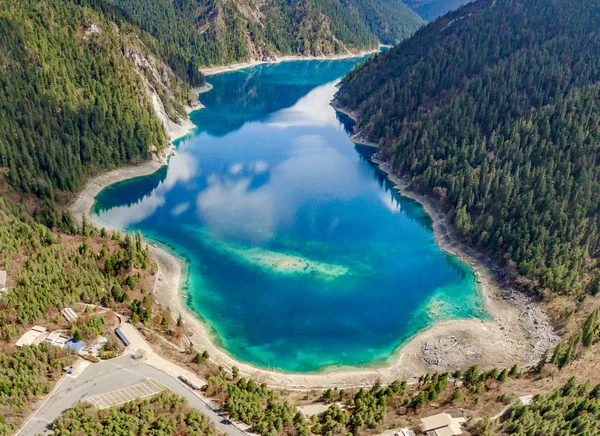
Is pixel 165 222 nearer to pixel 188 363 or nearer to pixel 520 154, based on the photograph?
pixel 188 363

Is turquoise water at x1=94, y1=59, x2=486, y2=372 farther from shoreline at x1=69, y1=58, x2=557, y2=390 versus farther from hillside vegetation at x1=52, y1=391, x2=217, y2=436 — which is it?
hillside vegetation at x1=52, y1=391, x2=217, y2=436

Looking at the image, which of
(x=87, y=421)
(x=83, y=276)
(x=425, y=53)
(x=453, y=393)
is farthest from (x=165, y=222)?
(x=425, y=53)

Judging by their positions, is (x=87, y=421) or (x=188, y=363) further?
(x=188, y=363)

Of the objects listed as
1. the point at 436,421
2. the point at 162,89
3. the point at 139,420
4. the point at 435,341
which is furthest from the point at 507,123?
the point at 139,420

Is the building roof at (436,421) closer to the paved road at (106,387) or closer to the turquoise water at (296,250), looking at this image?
the turquoise water at (296,250)

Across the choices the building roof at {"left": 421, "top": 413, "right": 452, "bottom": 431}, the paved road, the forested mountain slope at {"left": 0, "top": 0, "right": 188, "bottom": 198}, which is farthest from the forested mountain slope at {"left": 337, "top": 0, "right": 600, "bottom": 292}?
the forested mountain slope at {"left": 0, "top": 0, "right": 188, "bottom": 198}

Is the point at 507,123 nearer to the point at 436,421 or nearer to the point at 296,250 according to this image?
the point at 296,250
